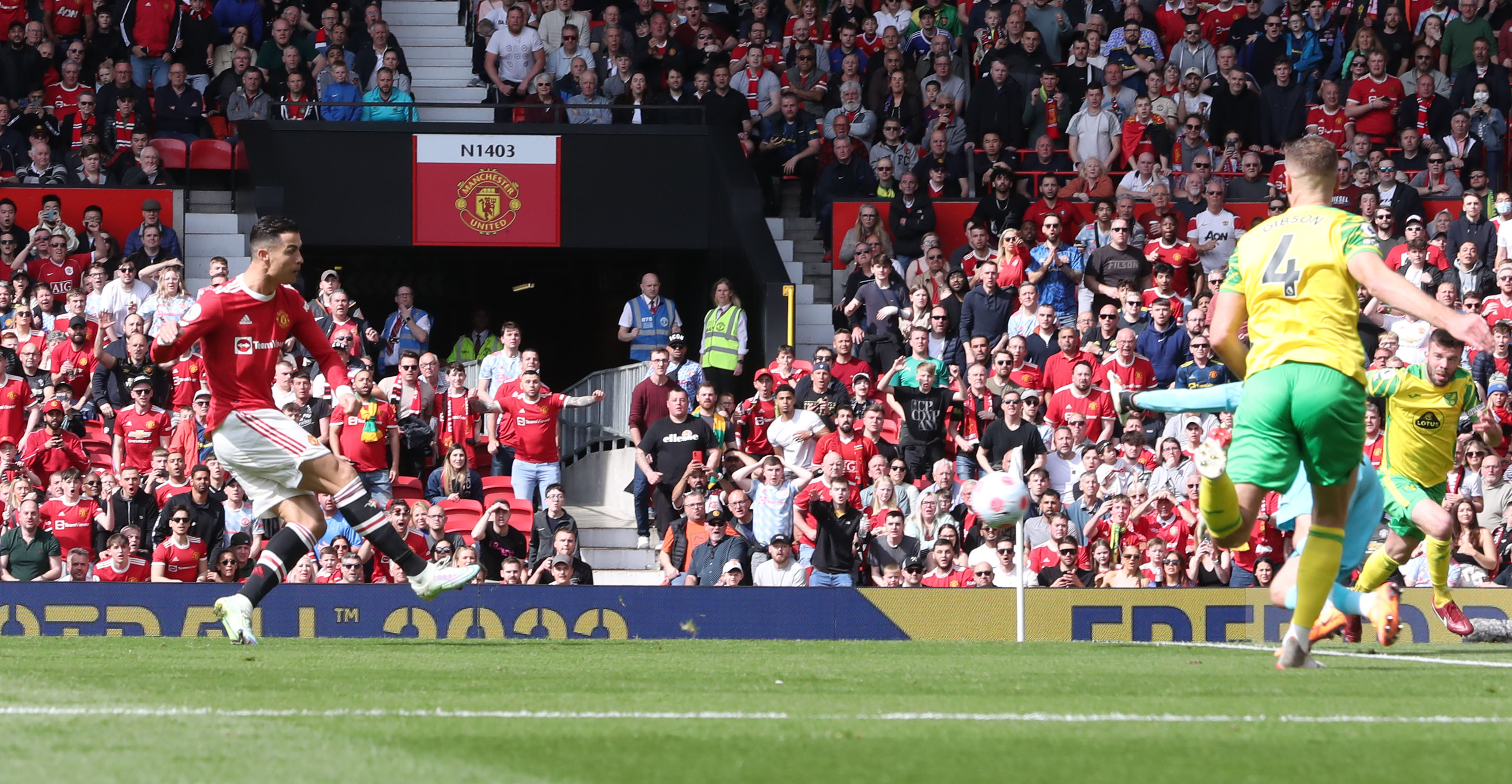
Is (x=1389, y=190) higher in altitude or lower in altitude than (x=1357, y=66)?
lower

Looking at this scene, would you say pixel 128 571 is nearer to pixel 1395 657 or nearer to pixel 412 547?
pixel 412 547

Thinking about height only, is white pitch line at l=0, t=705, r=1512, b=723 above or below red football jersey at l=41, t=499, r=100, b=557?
below

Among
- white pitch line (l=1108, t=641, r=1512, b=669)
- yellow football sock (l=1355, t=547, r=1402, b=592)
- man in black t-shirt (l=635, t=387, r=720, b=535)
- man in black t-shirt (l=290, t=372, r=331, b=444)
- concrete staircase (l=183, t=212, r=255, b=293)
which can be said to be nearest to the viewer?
white pitch line (l=1108, t=641, r=1512, b=669)

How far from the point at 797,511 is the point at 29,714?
33.7 ft

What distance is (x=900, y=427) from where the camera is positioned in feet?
52.9

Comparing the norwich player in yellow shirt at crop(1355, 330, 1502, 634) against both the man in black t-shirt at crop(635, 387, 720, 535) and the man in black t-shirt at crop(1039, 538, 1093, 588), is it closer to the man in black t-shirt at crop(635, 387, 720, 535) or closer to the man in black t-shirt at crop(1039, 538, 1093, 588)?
the man in black t-shirt at crop(1039, 538, 1093, 588)

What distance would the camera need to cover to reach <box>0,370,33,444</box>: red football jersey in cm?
1608

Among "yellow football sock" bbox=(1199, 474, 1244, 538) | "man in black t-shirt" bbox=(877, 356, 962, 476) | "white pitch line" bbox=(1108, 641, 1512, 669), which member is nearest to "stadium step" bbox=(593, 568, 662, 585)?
"man in black t-shirt" bbox=(877, 356, 962, 476)

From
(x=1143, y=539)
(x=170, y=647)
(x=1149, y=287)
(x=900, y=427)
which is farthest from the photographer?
(x=1149, y=287)

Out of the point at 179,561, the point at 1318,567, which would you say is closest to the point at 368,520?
the point at 1318,567

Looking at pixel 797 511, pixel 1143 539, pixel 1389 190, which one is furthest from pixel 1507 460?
pixel 797 511

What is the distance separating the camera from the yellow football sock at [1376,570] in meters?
8.54

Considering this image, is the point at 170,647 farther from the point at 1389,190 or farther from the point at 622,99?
the point at 1389,190

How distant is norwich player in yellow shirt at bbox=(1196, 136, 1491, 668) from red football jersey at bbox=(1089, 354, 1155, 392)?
9346 millimetres
